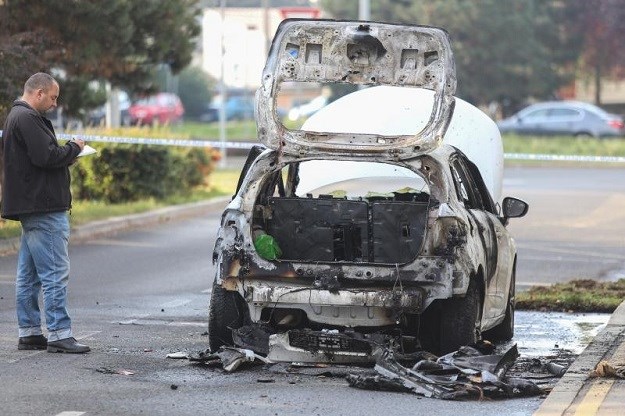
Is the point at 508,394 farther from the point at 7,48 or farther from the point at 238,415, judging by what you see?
the point at 7,48

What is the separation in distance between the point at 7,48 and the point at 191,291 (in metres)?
4.92

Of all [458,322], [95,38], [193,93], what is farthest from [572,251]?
[193,93]

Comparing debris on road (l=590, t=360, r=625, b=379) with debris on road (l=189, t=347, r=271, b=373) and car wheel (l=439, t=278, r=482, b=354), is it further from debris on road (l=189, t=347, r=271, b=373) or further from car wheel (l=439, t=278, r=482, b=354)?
debris on road (l=189, t=347, r=271, b=373)

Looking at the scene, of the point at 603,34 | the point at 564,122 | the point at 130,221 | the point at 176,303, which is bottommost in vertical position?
the point at 564,122

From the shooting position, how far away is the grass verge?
13.3m

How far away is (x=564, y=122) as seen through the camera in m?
50.0

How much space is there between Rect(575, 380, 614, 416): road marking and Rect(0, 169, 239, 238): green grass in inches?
415

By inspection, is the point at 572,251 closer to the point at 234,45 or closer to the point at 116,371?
the point at 116,371

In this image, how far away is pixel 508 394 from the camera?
8820mm

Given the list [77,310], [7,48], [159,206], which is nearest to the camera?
[77,310]

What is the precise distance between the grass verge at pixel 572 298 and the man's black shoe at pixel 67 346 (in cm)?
463

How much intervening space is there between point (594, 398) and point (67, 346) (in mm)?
3637

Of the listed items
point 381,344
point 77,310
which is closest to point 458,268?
point 381,344

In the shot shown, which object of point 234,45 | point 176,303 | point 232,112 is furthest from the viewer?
point 232,112
